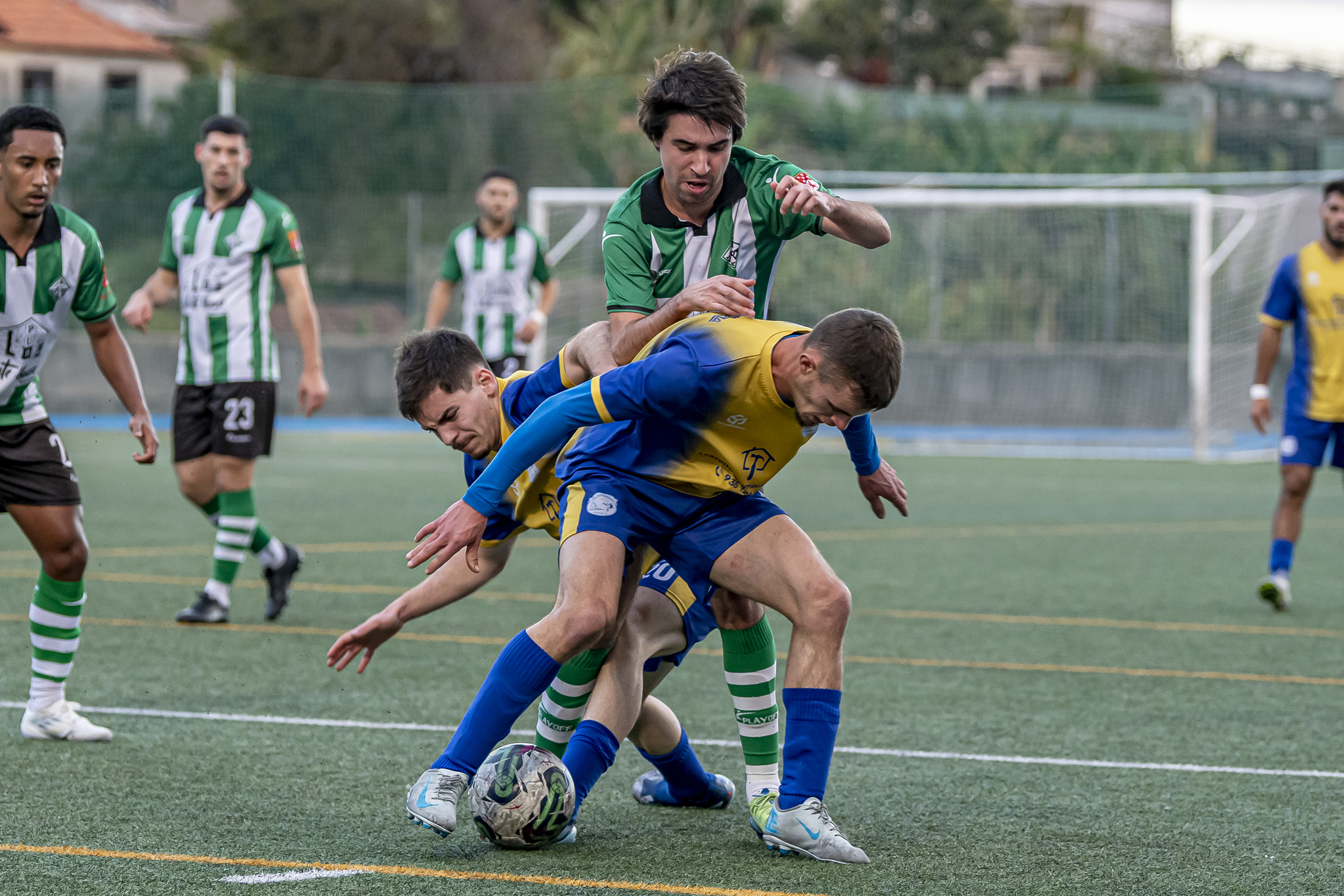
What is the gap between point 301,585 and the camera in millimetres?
8898

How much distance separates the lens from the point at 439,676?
21.1ft

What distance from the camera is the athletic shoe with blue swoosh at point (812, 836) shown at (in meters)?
3.93

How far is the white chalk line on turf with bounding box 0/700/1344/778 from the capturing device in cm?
504

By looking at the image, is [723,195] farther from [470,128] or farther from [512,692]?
[470,128]

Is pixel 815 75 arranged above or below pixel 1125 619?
above

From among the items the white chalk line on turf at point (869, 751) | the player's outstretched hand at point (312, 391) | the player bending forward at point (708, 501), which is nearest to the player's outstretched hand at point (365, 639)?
the player bending forward at point (708, 501)

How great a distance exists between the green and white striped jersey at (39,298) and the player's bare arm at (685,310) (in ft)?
6.13

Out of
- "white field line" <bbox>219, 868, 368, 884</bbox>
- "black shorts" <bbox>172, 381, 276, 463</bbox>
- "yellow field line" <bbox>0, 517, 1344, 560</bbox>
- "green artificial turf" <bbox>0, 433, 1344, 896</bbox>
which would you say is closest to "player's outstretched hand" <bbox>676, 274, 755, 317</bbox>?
"green artificial turf" <bbox>0, 433, 1344, 896</bbox>

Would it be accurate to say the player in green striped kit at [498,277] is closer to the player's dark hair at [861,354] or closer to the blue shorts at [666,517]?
the blue shorts at [666,517]

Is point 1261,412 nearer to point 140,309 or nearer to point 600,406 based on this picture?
point 140,309

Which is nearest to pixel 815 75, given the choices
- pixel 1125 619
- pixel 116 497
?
pixel 116 497

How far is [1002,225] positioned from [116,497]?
44.5 ft

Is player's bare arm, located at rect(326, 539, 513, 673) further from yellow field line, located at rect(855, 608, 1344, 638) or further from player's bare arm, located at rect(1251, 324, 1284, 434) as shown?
player's bare arm, located at rect(1251, 324, 1284, 434)

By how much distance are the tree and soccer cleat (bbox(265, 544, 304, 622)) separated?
3974cm
